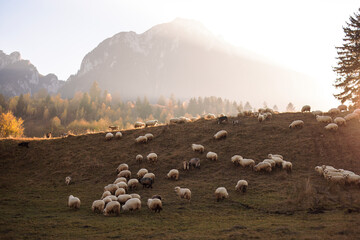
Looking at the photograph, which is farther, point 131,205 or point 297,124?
point 297,124

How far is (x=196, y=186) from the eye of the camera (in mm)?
14461

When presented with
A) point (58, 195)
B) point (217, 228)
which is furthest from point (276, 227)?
point (58, 195)

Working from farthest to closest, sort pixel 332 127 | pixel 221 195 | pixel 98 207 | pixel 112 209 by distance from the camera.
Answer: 1. pixel 332 127
2. pixel 221 195
3. pixel 98 207
4. pixel 112 209

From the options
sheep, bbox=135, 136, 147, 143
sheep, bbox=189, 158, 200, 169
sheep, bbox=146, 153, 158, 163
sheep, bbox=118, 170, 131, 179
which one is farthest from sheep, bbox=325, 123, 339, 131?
sheep, bbox=118, 170, 131, 179

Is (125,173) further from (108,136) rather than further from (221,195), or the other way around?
(108,136)

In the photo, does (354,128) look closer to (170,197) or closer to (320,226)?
(320,226)

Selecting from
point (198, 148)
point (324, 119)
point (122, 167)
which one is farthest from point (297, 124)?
point (122, 167)

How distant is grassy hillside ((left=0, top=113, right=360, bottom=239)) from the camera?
332 inches

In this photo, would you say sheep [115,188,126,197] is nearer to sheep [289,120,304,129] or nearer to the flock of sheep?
the flock of sheep

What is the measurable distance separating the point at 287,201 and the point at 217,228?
180 inches

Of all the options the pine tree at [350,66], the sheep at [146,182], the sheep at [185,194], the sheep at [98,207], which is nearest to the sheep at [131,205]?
the sheep at [98,207]

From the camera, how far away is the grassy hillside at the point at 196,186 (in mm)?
8445

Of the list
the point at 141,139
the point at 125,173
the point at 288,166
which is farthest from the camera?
the point at 141,139

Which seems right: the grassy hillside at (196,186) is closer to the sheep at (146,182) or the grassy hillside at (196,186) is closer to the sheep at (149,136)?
the sheep at (146,182)
